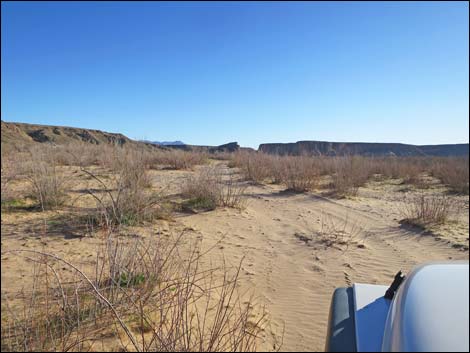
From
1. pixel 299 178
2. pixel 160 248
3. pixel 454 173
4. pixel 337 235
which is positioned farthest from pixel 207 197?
pixel 454 173

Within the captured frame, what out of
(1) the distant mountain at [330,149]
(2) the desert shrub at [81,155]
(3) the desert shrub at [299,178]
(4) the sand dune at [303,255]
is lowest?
(4) the sand dune at [303,255]

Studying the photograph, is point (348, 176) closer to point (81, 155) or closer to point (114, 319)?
point (114, 319)

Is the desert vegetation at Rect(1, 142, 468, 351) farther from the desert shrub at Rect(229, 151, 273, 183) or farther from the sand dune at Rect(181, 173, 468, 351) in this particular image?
the desert shrub at Rect(229, 151, 273, 183)

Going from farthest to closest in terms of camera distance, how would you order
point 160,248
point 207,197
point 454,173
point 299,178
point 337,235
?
point 454,173
point 299,178
point 207,197
point 337,235
point 160,248

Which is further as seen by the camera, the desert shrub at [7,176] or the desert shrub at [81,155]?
the desert shrub at [81,155]

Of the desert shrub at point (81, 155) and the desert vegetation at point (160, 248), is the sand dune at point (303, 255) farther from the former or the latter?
the desert shrub at point (81, 155)

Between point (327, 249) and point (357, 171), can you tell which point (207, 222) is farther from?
point (357, 171)

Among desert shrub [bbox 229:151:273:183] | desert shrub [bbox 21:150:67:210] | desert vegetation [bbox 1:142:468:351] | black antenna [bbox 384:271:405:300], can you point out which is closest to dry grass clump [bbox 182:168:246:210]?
desert vegetation [bbox 1:142:468:351]

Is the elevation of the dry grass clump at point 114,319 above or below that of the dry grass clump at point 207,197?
below

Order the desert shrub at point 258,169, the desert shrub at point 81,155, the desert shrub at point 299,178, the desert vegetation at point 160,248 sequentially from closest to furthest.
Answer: the desert vegetation at point 160,248
the desert shrub at point 299,178
the desert shrub at point 258,169
the desert shrub at point 81,155

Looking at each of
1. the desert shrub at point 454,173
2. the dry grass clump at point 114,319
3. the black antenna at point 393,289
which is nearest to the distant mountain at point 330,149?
the desert shrub at point 454,173

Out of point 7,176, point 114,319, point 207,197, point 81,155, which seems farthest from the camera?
point 81,155

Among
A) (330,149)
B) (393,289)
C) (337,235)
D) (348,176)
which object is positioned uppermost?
(330,149)

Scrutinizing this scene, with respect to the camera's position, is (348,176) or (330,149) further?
(330,149)
